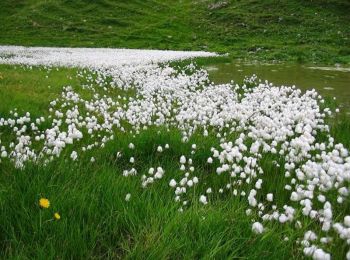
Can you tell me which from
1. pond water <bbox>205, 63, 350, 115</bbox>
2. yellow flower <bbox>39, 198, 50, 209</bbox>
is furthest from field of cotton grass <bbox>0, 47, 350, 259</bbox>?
pond water <bbox>205, 63, 350, 115</bbox>

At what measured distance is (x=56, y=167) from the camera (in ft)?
16.5

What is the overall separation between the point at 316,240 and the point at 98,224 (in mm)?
2019

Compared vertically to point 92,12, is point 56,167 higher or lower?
lower

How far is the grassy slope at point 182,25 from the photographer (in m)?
47.4

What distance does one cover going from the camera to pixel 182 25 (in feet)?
202

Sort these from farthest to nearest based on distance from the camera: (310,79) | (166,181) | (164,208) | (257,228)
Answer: (310,79) < (166,181) < (164,208) < (257,228)

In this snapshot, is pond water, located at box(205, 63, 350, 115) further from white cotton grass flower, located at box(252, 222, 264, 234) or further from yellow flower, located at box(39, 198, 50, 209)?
yellow flower, located at box(39, 198, 50, 209)

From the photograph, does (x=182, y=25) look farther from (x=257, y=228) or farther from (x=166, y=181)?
(x=257, y=228)

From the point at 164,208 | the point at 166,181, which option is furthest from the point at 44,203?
the point at 166,181

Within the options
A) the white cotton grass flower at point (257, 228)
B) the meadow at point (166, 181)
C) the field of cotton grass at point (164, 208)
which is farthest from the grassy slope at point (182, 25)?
the white cotton grass flower at point (257, 228)

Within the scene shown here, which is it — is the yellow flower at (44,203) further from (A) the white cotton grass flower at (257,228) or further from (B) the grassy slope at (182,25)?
(B) the grassy slope at (182,25)

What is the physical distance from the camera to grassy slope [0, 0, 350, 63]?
4741 cm

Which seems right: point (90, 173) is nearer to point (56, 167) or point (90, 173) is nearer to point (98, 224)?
point (56, 167)

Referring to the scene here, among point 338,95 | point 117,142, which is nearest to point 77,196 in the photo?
point 117,142
